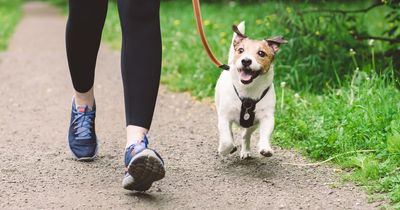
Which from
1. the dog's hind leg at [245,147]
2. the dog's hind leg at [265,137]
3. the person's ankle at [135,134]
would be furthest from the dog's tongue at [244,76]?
the person's ankle at [135,134]

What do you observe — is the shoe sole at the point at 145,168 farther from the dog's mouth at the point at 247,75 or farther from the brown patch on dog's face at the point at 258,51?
the brown patch on dog's face at the point at 258,51

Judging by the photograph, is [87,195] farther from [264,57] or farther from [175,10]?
[175,10]

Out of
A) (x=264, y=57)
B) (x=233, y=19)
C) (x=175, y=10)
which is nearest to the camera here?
(x=264, y=57)

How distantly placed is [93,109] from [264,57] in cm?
98

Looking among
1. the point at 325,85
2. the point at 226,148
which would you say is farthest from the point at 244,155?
the point at 325,85

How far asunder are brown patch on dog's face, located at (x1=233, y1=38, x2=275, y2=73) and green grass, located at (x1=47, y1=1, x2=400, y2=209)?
0.65 m

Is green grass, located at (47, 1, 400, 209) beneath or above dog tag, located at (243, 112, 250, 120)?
beneath

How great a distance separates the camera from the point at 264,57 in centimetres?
350

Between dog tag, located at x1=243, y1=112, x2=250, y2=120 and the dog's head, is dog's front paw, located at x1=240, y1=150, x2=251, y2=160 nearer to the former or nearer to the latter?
dog tag, located at x1=243, y1=112, x2=250, y2=120

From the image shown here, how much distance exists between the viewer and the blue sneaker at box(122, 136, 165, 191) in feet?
9.26

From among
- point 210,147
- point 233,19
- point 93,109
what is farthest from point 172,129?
point 233,19

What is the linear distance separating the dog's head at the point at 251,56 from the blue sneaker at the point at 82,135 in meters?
0.84

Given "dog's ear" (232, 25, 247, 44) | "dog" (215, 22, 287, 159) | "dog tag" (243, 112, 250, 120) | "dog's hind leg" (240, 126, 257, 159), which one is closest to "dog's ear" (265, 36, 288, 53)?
"dog" (215, 22, 287, 159)

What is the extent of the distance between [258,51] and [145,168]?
100 centimetres
